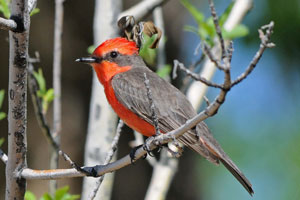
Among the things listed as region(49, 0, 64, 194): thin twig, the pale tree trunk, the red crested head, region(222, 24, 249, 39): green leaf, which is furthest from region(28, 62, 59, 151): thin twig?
region(222, 24, 249, 39): green leaf

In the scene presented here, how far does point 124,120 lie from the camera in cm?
381

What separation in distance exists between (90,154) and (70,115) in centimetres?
206

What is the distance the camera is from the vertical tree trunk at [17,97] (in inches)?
100

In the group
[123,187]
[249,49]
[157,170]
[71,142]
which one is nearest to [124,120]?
[157,170]

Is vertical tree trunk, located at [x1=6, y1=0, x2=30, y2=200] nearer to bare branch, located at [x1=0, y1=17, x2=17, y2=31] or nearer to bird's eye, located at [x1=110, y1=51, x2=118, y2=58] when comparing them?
bare branch, located at [x1=0, y1=17, x2=17, y2=31]

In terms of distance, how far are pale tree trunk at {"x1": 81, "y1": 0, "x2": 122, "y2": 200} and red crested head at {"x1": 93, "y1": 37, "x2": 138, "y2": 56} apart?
0.80 ft

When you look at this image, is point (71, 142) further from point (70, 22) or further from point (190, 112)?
point (190, 112)

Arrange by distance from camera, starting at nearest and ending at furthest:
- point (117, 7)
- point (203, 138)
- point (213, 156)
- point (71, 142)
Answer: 1. point (213, 156)
2. point (203, 138)
3. point (117, 7)
4. point (71, 142)

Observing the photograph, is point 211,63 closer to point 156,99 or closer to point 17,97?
point 156,99

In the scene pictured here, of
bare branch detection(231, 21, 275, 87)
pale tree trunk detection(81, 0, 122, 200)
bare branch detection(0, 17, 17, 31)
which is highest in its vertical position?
bare branch detection(231, 21, 275, 87)

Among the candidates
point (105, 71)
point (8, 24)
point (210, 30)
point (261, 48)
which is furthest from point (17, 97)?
point (210, 30)

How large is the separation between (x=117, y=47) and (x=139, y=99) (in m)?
0.41

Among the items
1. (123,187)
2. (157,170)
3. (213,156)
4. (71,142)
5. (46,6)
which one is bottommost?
(123,187)

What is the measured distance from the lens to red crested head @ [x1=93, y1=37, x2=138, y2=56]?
400 centimetres
